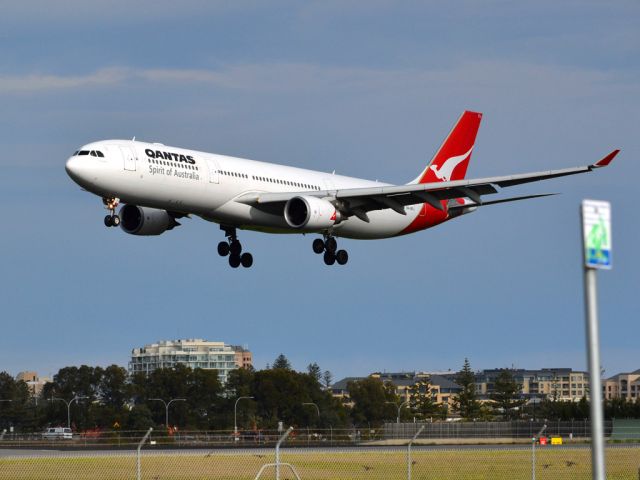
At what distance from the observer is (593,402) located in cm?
1478

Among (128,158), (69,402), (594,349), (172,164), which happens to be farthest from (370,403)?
(594,349)

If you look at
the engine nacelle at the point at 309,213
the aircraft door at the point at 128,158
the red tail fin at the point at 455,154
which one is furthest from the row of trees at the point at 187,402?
the aircraft door at the point at 128,158

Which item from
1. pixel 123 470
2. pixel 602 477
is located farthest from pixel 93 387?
pixel 602 477

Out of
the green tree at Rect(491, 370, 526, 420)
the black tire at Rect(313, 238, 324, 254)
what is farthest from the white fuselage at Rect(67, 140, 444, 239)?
the green tree at Rect(491, 370, 526, 420)

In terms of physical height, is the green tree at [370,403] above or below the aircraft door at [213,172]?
below

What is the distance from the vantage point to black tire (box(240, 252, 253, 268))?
5762 cm

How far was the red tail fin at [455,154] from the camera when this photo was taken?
2616 inches

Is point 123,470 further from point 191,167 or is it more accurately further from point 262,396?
point 262,396

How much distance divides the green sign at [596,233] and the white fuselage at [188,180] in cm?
3345

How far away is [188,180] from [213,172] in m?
1.48

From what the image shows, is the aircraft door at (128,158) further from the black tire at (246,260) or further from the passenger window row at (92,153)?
the black tire at (246,260)

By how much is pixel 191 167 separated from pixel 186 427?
68.8m

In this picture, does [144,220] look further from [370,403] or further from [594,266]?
[370,403]

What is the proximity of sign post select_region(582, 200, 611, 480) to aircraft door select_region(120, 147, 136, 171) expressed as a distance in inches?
1320
